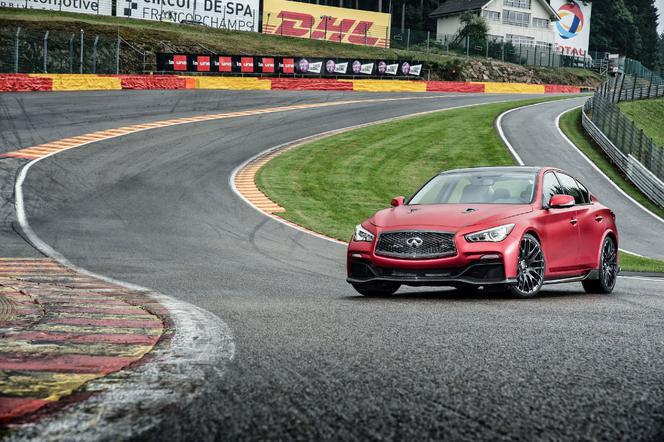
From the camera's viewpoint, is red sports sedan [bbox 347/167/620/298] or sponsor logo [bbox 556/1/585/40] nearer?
red sports sedan [bbox 347/167/620/298]

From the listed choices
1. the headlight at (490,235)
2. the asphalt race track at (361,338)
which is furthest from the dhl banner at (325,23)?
the headlight at (490,235)

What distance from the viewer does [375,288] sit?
10.6 meters

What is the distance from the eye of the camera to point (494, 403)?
171 inches

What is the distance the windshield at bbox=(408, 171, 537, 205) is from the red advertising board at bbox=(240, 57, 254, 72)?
47133 mm

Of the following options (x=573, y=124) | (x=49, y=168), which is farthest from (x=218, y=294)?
(x=573, y=124)

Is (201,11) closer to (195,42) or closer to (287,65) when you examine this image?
(195,42)

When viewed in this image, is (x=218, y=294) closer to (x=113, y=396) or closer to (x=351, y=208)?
(x=113, y=396)

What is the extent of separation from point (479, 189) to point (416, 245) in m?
1.68

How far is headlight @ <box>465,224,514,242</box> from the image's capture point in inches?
388

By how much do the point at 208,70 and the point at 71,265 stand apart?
44.0 metres

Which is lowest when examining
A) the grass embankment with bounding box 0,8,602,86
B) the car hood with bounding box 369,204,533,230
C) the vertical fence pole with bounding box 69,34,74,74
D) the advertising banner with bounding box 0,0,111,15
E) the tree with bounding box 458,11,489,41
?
the car hood with bounding box 369,204,533,230

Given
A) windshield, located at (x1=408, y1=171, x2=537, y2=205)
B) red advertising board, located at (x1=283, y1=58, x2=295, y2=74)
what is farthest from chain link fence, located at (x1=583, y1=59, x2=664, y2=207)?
windshield, located at (x1=408, y1=171, x2=537, y2=205)

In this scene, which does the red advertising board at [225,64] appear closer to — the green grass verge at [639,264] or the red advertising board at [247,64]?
the red advertising board at [247,64]

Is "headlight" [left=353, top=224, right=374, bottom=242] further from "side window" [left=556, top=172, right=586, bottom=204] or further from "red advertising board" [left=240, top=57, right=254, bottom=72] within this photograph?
"red advertising board" [left=240, top=57, right=254, bottom=72]
